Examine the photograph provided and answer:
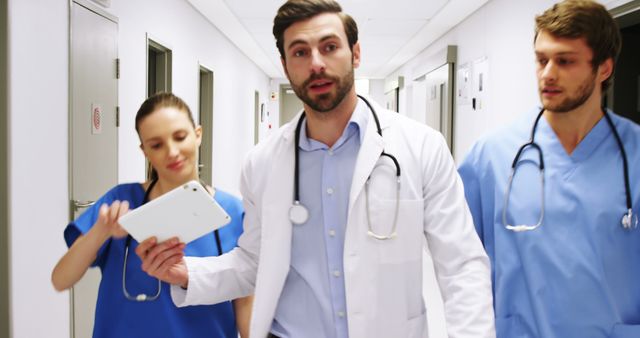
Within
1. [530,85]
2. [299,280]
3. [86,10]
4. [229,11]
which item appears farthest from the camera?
[229,11]

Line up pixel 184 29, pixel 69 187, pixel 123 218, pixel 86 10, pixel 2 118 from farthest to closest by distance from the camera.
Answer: pixel 184 29 → pixel 86 10 → pixel 69 187 → pixel 2 118 → pixel 123 218

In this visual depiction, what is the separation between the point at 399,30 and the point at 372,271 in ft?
17.4

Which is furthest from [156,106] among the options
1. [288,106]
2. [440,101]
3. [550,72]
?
[288,106]

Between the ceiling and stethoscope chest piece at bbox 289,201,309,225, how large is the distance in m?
3.67

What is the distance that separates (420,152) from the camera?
1.24m

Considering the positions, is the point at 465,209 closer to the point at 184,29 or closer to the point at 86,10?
the point at 86,10

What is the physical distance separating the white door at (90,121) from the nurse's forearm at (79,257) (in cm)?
142

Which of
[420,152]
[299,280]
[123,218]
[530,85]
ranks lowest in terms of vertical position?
[299,280]

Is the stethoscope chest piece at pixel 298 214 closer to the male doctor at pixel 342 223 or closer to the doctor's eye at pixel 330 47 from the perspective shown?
the male doctor at pixel 342 223

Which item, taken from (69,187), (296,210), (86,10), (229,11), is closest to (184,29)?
(229,11)

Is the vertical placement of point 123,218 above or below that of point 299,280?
above

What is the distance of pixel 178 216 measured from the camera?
3.80 feet

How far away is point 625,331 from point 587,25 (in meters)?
0.75

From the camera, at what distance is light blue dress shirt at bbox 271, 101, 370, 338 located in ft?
3.93
